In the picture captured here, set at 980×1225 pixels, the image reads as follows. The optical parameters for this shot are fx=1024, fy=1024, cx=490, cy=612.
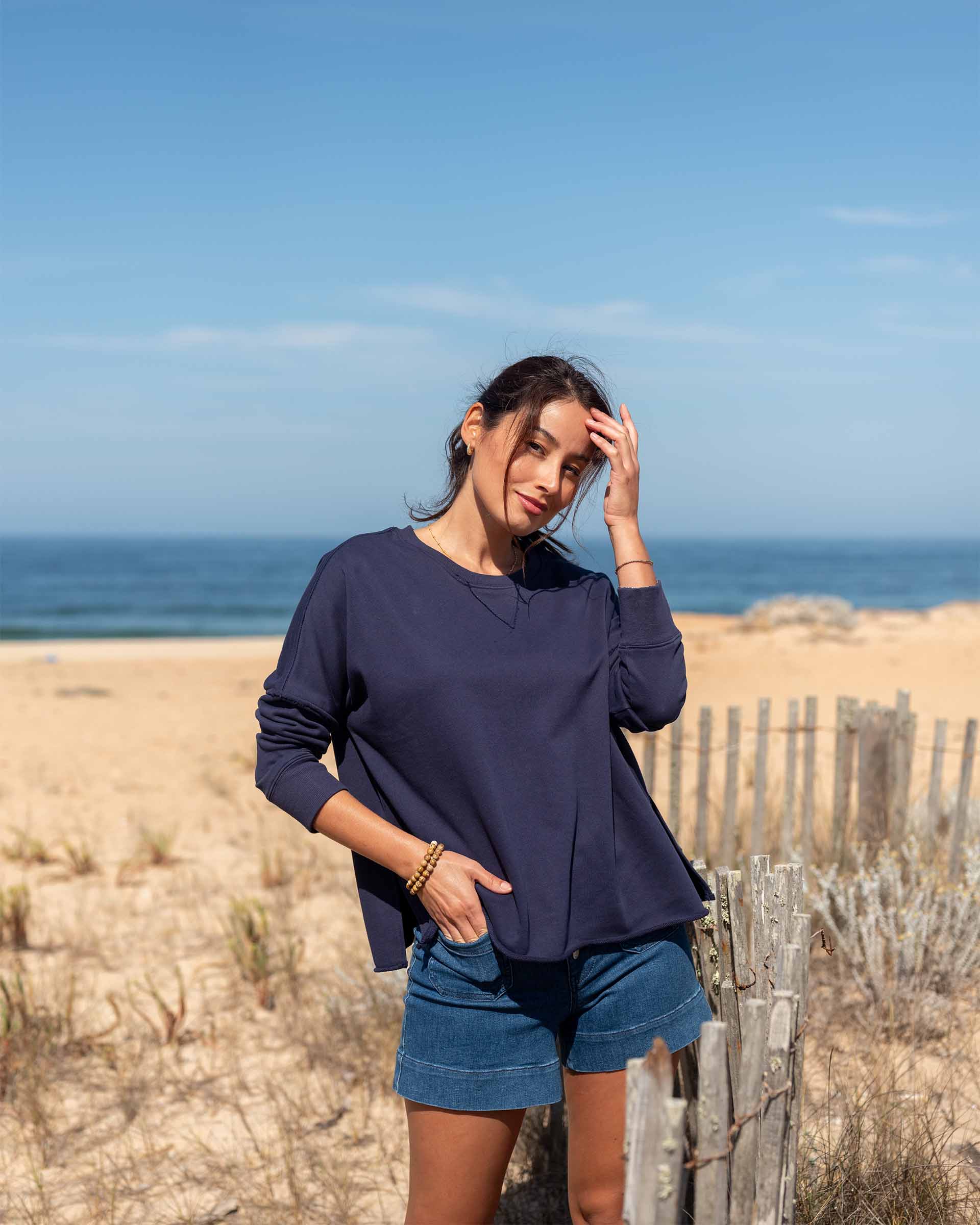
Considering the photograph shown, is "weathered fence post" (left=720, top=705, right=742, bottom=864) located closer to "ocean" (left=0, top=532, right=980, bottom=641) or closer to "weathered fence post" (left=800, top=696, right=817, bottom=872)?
Answer: "weathered fence post" (left=800, top=696, right=817, bottom=872)

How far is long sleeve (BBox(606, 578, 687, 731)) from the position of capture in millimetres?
2000

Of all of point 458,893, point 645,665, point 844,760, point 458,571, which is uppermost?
point 458,571

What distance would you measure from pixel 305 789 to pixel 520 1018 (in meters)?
0.57

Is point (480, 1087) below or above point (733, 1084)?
above

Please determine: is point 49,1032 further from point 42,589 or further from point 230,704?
point 42,589

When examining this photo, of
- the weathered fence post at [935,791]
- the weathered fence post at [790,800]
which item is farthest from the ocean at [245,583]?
the weathered fence post at [935,791]

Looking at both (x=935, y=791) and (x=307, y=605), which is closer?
(x=307, y=605)

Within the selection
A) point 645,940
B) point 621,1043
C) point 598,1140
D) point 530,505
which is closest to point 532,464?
point 530,505

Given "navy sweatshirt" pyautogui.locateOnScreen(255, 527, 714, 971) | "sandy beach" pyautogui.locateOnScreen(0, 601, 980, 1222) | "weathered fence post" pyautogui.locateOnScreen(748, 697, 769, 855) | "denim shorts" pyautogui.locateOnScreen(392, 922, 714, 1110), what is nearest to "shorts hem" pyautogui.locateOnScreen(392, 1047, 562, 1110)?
"denim shorts" pyautogui.locateOnScreen(392, 922, 714, 1110)

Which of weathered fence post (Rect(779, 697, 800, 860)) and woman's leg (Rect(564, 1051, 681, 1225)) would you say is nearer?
woman's leg (Rect(564, 1051, 681, 1225))

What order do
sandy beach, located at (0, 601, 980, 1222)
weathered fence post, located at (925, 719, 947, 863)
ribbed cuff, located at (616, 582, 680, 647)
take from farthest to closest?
weathered fence post, located at (925, 719, 947, 863) → sandy beach, located at (0, 601, 980, 1222) → ribbed cuff, located at (616, 582, 680, 647)

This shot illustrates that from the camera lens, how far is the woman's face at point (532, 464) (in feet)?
6.61

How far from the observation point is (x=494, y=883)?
1841 millimetres

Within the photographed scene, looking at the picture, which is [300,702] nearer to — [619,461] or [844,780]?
[619,461]
